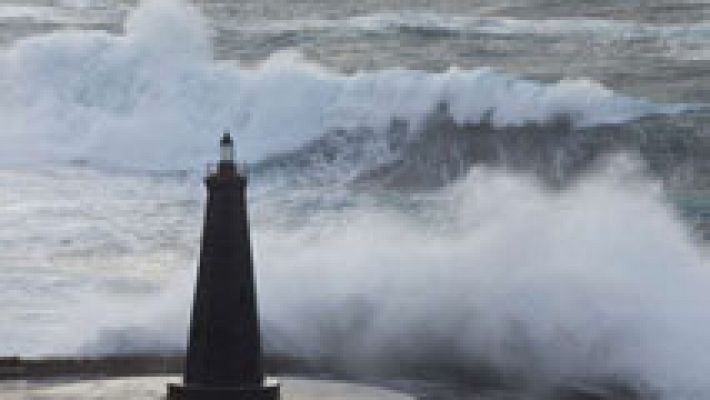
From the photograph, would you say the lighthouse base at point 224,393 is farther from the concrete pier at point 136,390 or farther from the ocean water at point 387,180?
the ocean water at point 387,180

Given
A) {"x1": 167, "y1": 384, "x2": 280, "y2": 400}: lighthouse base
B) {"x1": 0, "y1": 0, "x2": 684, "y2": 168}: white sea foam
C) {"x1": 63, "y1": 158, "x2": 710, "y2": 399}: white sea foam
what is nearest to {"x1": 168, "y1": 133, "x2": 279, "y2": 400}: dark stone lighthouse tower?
{"x1": 167, "y1": 384, "x2": 280, "y2": 400}: lighthouse base

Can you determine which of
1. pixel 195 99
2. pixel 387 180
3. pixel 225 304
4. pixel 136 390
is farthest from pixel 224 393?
pixel 195 99

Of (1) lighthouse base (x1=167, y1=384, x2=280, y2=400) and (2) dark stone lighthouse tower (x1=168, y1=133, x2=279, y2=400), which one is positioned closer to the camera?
(2) dark stone lighthouse tower (x1=168, y1=133, x2=279, y2=400)

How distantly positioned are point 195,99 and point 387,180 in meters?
10.2

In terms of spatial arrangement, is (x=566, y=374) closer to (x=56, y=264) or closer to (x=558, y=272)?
(x=558, y=272)

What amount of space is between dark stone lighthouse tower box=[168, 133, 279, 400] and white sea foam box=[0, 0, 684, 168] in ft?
77.9

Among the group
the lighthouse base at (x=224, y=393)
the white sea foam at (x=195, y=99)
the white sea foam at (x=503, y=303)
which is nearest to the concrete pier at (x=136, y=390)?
the lighthouse base at (x=224, y=393)

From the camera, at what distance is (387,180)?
40.8 meters

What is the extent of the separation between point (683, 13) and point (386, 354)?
3249 centimetres

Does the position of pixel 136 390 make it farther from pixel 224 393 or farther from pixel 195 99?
pixel 195 99

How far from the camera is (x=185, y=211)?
3747 centimetres

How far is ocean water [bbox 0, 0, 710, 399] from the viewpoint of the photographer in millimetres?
26578

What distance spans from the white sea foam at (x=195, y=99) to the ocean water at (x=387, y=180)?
0.08 m

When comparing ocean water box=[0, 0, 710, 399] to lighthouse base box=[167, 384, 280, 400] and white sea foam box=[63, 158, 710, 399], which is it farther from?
lighthouse base box=[167, 384, 280, 400]
